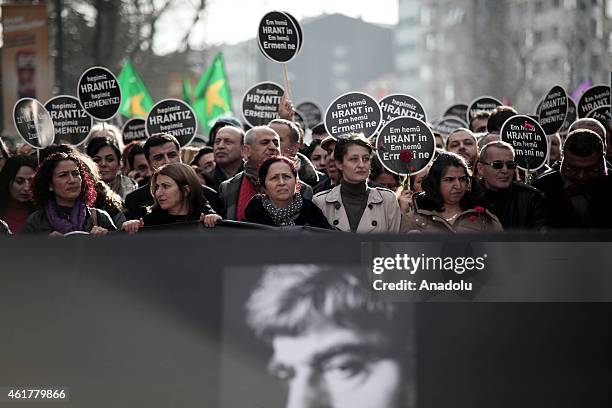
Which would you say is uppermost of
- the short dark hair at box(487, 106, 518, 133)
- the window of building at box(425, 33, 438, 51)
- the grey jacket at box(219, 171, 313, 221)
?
the window of building at box(425, 33, 438, 51)

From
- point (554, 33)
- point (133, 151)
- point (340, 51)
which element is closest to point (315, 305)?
point (133, 151)

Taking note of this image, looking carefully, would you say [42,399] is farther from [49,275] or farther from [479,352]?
[479,352]

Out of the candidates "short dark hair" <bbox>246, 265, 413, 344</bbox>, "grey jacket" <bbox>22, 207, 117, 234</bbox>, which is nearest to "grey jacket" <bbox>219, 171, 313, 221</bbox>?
"grey jacket" <bbox>22, 207, 117, 234</bbox>

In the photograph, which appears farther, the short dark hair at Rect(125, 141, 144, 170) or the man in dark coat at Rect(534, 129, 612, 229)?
the short dark hair at Rect(125, 141, 144, 170)

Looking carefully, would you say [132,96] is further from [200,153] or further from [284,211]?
[284,211]

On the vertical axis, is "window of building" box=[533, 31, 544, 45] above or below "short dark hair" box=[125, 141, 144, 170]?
above

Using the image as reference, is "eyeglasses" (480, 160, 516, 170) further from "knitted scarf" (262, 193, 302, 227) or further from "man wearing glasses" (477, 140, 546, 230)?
"knitted scarf" (262, 193, 302, 227)

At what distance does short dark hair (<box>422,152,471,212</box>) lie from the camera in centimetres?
654

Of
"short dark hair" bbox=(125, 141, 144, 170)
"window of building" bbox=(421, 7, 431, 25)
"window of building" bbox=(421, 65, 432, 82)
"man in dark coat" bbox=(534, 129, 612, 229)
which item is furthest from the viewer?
"window of building" bbox=(421, 65, 432, 82)

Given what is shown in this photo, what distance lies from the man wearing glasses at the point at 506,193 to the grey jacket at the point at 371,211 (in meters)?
0.56

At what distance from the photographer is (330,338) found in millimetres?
3777

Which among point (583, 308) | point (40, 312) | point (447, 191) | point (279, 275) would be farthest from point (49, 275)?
point (447, 191)

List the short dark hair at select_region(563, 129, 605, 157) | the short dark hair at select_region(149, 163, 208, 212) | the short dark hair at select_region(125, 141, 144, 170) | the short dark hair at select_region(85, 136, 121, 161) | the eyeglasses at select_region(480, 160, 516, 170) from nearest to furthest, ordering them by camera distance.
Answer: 1. the short dark hair at select_region(149, 163, 208, 212)
2. the short dark hair at select_region(563, 129, 605, 157)
3. the eyeglasses at select_region(480, 160, 516, 170)
4. the short dark hair at select_region(85, 136, 121, 161)
5. the short dark hair at select_region(125, 141, 144, 170)

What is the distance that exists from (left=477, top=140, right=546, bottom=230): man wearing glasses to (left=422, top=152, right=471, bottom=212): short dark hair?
11.8 inches
